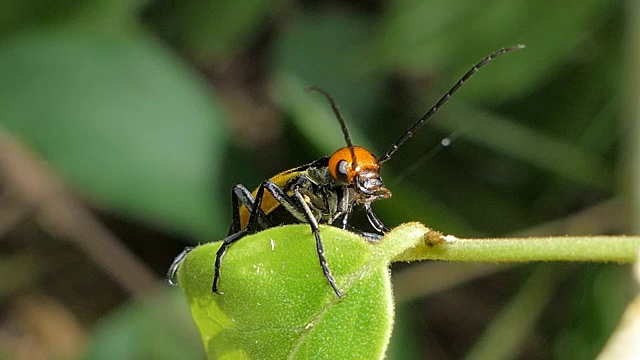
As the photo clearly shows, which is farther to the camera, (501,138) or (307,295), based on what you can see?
(501,138)

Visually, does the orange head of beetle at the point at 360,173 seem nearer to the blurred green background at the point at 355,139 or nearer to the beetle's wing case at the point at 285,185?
the beetle's wing case at the point at 285,185

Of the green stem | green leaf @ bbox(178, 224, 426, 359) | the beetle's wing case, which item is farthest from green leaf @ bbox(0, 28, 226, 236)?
the green stem

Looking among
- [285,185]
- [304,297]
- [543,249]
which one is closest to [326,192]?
[285,185]

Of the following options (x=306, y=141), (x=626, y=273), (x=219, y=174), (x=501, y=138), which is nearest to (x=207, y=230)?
(x=219, y=174)

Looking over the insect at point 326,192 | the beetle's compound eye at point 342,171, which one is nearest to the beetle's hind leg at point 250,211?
the insect at point 326,192

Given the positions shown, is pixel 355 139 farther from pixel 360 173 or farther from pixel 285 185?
pixel 360 173

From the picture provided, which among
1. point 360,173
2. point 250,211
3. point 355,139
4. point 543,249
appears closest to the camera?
point 543,249

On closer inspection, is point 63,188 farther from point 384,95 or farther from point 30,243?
point 384,95
